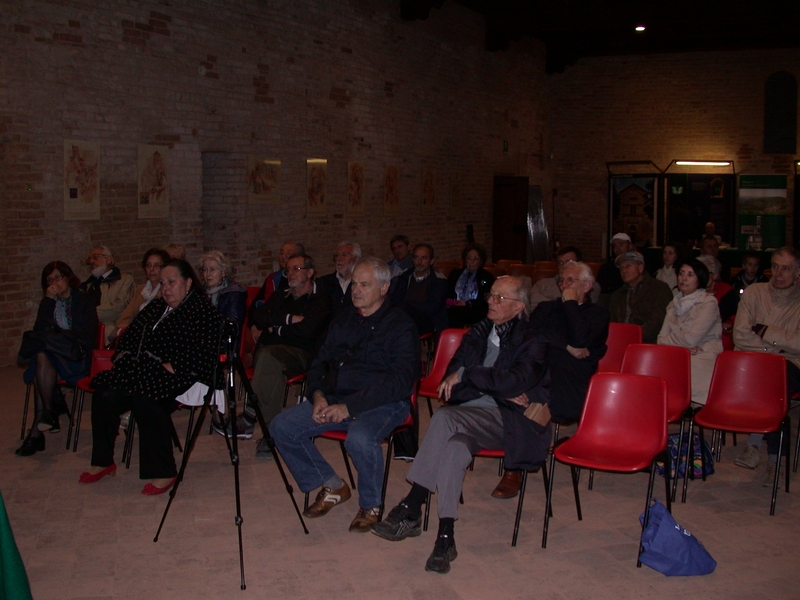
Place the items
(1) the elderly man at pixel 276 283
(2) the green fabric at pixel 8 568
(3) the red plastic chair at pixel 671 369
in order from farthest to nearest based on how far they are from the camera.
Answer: (1) the elderly man at pixel 276 283 < (3) the red plastic chair at pixel 671 369 < (2) the green fabric at pixel 8 568

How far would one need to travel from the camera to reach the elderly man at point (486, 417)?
381 cm

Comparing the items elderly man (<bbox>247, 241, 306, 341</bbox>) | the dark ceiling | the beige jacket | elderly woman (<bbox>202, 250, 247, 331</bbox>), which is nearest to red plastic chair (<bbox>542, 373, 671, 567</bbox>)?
the beige jacket

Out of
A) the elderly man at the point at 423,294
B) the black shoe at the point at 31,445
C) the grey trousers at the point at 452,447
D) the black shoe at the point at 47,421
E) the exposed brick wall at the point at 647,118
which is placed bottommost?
the black shoe at the point at 31,445

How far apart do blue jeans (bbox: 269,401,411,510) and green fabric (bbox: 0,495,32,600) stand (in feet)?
7.14

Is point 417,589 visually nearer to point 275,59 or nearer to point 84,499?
point 84,499

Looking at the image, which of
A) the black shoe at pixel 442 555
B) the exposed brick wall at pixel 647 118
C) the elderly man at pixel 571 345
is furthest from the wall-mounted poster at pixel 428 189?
the black shoe at pixel 442 555

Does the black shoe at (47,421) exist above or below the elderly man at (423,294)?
below

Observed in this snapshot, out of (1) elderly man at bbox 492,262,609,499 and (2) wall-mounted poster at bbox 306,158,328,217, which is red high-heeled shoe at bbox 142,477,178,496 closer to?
(1) elderly man at bbox 492,262,609,499

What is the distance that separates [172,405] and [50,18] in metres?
4.92

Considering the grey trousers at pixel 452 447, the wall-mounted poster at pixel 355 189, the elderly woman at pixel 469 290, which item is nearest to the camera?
the grey trousers at pixel 452 447

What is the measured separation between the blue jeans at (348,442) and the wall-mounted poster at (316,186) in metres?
7.49

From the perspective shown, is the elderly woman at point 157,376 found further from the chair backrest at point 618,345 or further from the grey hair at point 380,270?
the chair backrest at point 618,345

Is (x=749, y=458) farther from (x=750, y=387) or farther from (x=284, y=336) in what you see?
(x=284, y=336)

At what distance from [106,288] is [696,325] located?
4.55 metres
